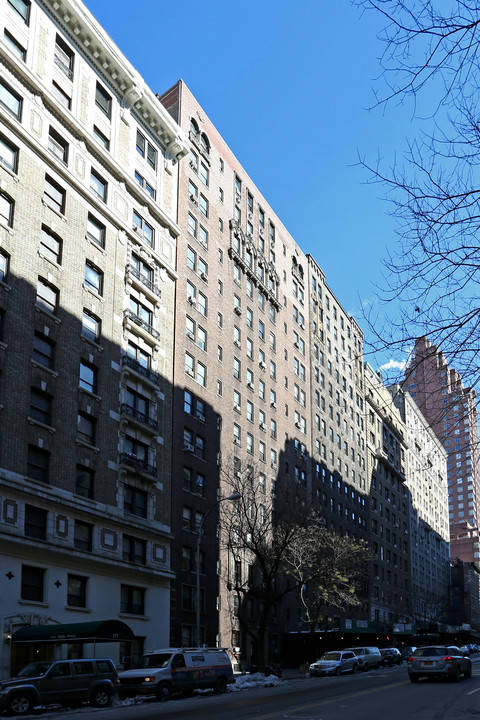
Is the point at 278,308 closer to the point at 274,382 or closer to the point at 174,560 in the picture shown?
the point at 274,382

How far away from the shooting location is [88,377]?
39375 millimetres

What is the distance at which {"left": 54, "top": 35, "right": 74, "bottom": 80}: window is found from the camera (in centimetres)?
4062

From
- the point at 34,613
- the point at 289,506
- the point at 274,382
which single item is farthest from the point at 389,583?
the point at 34,613

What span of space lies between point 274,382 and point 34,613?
123ft

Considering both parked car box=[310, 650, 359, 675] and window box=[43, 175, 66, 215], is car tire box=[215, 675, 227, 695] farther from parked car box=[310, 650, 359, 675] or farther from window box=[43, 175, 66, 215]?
window box=[43, 175, 66, 215]

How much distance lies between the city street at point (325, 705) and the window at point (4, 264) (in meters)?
18.6

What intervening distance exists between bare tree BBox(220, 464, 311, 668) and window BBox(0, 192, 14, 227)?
68.5ft

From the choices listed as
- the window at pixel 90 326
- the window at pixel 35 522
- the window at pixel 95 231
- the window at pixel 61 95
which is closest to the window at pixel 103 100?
the window at pixel 61 95

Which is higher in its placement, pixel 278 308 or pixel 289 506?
pixel 278 308

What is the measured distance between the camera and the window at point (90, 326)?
130ft

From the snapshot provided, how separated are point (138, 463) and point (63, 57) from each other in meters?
22.3

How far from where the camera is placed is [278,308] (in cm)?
7025

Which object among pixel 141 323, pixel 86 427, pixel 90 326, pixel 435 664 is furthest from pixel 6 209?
pixel 435 664

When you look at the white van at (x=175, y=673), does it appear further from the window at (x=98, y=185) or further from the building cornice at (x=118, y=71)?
the building cornice at (x=118, y=71)
